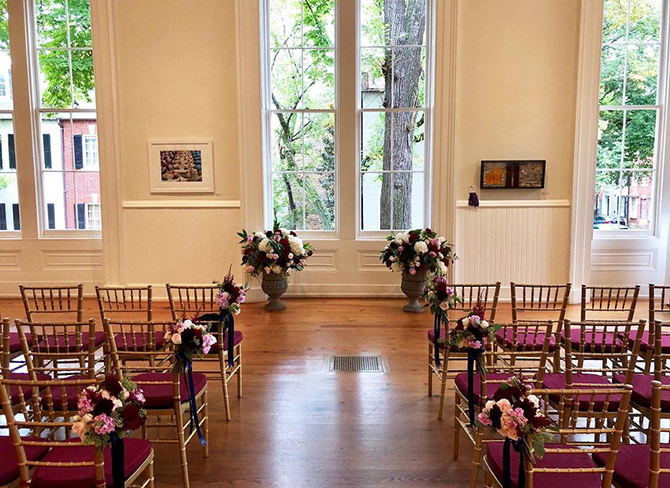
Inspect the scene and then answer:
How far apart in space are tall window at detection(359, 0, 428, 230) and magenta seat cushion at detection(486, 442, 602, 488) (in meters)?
5.23

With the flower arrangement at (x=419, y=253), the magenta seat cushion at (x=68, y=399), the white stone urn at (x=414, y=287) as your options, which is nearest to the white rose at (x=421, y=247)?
the flower arrangement at (x=419, y=253)

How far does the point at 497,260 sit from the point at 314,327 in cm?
281

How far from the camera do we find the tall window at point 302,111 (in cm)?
699

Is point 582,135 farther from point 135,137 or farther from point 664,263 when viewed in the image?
point 135,137

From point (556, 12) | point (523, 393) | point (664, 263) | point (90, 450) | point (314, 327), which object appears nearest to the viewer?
point (523, 393)

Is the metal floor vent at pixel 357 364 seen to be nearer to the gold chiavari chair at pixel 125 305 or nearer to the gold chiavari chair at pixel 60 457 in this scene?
the gold chiavari chair at pixel 125 305

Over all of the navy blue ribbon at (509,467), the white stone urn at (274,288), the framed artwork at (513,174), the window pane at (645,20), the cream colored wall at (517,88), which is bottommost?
the white stone urn at (274,288)

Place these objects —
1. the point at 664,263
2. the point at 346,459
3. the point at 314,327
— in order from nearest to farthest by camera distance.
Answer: the point at 346,459 → the point at 314,327 → the point at 664,263

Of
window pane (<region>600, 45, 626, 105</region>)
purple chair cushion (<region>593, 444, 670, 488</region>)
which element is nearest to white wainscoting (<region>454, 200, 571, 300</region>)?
window pane (<region>600, 45, 626, 105</region>)

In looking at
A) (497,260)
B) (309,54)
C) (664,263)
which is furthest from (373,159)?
(664,263)

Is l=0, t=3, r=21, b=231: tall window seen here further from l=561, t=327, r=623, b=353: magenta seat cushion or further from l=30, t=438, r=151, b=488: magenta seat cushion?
l=561, t=327, r=623, b=353: magenta seat cushion

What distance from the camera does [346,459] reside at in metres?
2.94

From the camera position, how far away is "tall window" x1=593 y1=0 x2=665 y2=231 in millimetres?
6797

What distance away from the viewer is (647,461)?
2.06m
